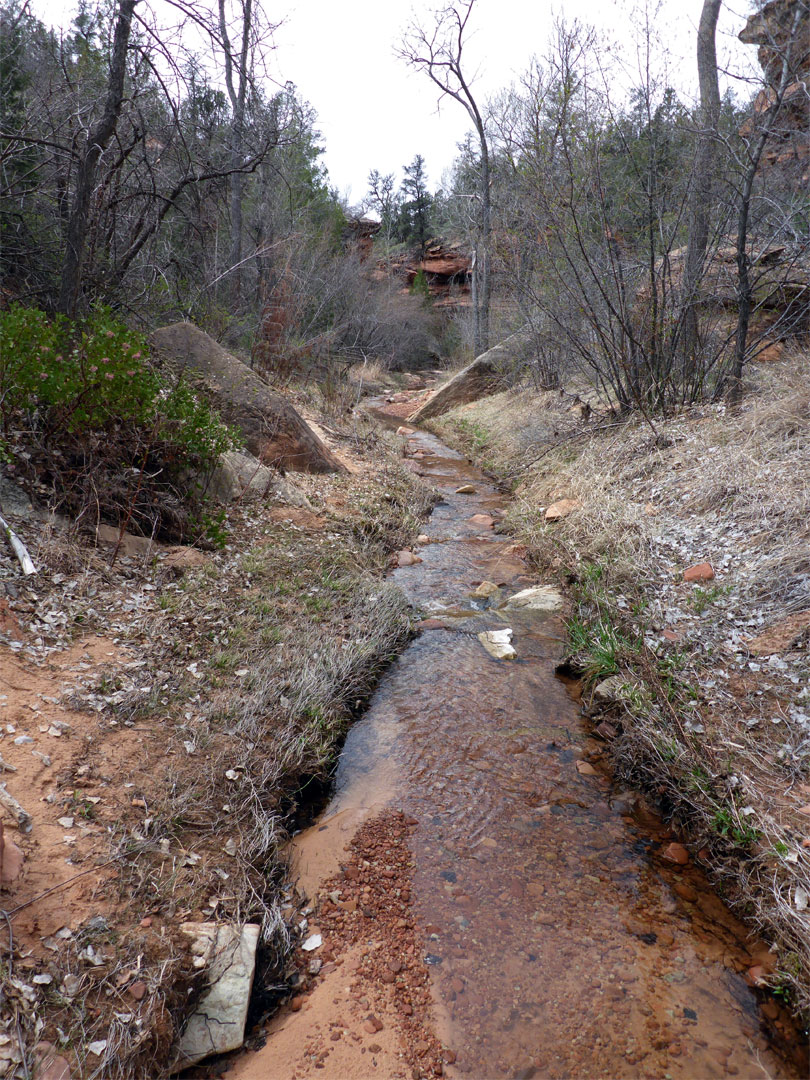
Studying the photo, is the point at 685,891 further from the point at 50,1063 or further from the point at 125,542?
the point at 125,542

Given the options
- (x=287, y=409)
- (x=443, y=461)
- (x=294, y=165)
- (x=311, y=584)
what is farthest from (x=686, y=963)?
(x=294, y=165)

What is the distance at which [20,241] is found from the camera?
650 centimetres

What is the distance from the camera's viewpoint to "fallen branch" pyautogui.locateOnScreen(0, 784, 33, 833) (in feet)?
7.83

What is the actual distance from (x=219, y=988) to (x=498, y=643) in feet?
10.0

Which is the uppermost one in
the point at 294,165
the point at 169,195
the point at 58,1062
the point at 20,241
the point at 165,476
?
the point at 294,165

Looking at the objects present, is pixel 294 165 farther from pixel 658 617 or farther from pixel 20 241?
pixel 658 617

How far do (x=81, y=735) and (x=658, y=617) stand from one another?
3.44 m

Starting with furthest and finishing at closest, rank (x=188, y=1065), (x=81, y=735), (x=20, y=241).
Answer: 1. (x=20, y=241)
2. (x=81, y=735)
3. (x=188, y=1065)

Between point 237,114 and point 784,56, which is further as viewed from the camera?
point 237,114

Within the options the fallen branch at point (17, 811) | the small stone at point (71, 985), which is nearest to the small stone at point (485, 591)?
the fallen branch at point (17, 811)

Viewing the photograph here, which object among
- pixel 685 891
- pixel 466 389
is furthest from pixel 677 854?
pixel 466 389

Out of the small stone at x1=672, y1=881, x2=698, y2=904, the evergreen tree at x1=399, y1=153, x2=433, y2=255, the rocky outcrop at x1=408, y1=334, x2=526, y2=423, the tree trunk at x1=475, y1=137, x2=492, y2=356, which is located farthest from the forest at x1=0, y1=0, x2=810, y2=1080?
the evergreen tree at x1=399, y1=153, x2=433, y2=255

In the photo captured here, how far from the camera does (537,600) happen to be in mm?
5496

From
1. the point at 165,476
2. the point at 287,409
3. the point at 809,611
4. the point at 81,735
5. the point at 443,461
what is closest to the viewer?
the point at 81,735
